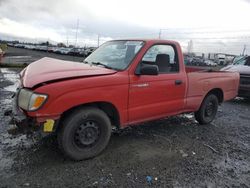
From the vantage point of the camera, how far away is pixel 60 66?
4.00m

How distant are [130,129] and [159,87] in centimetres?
133

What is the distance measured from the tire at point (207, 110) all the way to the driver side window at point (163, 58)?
4.61ft

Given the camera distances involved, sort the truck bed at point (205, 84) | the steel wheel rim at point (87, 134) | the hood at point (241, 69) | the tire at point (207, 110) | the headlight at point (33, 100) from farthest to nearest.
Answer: the hood at point (241, 69), the tire at point (207, 110), the truck bed at point (205, 84), the steel wheel rim at point (87, 134), the headlight at point (33, 100)

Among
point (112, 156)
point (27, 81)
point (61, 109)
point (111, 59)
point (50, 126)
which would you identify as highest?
point (111, 59)

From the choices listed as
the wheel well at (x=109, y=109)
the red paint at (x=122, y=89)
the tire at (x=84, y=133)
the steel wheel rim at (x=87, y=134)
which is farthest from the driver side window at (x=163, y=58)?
the steel wheel rim at (x=87, y=134)

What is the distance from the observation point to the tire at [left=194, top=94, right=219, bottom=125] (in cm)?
584

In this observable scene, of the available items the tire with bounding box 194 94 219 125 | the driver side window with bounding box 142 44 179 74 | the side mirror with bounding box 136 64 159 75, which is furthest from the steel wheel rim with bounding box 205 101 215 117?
the side mirror with bounding box 136 64 159 75

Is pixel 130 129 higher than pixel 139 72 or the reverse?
the reverse

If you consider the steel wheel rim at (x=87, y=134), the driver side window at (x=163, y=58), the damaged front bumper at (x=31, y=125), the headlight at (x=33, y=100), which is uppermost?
the driver side window at (x=163, y=58)

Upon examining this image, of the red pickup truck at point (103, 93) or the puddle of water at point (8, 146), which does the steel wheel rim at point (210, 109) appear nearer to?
the red pickup truck at point (103, 93)

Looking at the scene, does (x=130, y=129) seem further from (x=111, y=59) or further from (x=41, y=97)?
(x=41, y=97)

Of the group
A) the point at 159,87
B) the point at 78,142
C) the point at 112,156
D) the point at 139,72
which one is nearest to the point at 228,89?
the point at 159,87

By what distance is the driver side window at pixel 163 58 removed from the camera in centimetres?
471

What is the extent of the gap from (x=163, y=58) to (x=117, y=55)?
0.99 m
